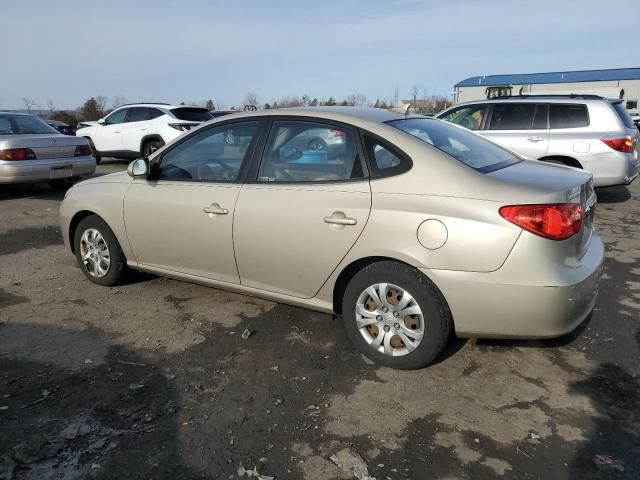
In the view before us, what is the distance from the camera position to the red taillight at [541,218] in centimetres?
282

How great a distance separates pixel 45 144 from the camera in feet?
28.7

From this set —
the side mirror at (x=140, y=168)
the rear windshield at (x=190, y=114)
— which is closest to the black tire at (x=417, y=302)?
the side mirror at (x=140, y=168)

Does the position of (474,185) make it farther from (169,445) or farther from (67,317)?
(67,317)

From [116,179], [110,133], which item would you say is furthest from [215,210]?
[110,133]

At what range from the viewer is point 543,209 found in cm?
284

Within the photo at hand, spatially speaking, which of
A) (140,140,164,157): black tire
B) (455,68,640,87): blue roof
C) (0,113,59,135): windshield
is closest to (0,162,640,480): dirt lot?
(0,113,59,135): windshield

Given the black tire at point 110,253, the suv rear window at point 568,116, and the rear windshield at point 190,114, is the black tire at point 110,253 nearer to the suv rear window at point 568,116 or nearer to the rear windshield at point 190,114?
the suv rear window at point 568,116

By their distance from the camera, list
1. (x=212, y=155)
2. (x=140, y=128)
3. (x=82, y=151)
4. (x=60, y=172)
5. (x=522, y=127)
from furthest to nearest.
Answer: (x=140, y=128), (x=82, y=151), (x=60, y=172), (x=522, y=127), (x=212, y=155)

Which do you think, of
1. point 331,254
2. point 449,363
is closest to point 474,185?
point 331,254

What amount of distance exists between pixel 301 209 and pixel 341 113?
2.44ft

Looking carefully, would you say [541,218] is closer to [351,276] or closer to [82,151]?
[351,276]

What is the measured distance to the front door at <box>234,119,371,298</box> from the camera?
3301 millimetres

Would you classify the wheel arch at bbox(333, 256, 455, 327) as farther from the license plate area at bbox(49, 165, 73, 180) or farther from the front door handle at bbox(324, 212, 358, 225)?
the license plate area at bbox(49, 165, 73, 180)

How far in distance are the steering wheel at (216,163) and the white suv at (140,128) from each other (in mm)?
9062
